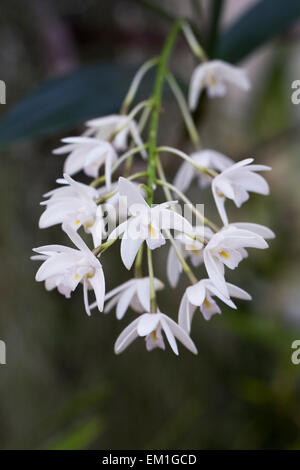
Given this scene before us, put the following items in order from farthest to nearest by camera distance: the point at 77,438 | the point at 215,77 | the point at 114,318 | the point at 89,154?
1. the point at 114,318
2. the point at 77,438
3. the point at 215,77
4. the point at 89,154

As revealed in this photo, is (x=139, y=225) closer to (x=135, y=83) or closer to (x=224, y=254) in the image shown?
(x=224, y=254)

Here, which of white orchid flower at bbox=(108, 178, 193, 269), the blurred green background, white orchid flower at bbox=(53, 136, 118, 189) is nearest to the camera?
white orchid flower at bbox=(108, 178, 193, 269)

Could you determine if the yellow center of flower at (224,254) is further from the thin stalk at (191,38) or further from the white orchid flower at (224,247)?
the thin stalk at (191,38)

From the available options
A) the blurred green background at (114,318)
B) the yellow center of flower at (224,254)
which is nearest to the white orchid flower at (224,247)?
the yellow center of flower at (224,254)

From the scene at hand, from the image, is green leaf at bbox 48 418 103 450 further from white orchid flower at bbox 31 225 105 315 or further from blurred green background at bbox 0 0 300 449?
white orchid flower at bbox 31 225 105 315

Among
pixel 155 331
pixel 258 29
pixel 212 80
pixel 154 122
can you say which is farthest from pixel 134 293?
pixel 258 29

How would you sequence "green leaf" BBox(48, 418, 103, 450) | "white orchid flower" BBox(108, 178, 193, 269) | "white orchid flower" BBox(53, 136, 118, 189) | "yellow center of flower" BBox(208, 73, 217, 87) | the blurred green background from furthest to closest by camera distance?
1. the blurred green background
2. "green leaf" BBox(48, 418, 103, 450)
3. "yellow center of flower" BBox(208, 73, 217, 87)
4. "white orchid flower" BBox(53, 136, 118, 189)
5. "white orchid flower" BBox(108, 178, 193, 269)

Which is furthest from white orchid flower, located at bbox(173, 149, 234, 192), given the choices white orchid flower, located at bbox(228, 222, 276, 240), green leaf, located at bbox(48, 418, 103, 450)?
green leaf, located at bbox(48, 418, 103, 450)
